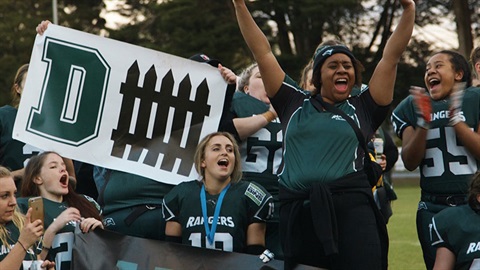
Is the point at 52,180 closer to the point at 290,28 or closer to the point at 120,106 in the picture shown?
the point at 120,106

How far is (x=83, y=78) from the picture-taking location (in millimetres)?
7535

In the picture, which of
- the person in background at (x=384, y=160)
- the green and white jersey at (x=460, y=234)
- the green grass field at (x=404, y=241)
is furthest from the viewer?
the green grass field at (x=404, y=241)

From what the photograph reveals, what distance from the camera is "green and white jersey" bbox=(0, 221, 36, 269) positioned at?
5.99 metres

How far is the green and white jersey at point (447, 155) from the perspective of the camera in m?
6.68

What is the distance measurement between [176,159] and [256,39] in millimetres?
1861

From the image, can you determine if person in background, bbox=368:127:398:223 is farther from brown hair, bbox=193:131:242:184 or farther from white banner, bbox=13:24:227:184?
brown hair, bbox=193:131:242:184

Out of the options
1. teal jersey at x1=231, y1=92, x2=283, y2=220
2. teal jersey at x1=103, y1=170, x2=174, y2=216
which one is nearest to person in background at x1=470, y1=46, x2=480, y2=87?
teal jersey at x1=231, y1=92, x2=283, y2=220

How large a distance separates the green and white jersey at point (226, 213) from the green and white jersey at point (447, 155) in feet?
3.69

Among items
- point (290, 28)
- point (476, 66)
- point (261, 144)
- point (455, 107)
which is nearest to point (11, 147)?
point (261, 144)

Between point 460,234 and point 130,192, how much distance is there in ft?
7.78

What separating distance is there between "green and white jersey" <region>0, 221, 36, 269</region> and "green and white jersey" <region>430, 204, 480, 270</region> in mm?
2431

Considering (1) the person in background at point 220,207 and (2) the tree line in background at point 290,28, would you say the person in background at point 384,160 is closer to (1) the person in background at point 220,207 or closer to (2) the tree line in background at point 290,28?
(1) the person in background at point 220,207

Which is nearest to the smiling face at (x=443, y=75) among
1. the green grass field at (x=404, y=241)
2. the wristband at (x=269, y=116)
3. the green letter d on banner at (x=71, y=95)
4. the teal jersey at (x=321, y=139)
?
the wristband at (x=269, y=116)

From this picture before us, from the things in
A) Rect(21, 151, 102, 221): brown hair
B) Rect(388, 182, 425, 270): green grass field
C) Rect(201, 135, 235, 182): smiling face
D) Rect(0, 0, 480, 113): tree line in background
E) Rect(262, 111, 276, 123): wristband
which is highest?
Rect(0, 0, 480, 113): tree line in background
